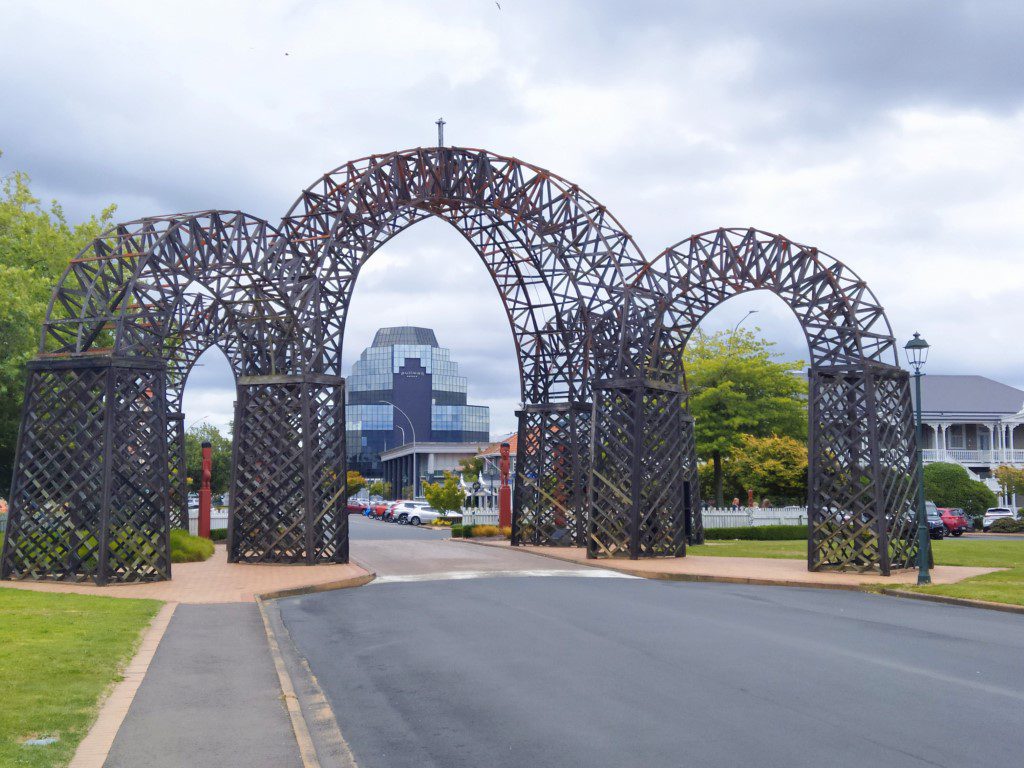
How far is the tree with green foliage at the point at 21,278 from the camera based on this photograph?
89.7ft

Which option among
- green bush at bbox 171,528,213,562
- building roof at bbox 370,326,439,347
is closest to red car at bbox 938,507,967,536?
green bush at bbox 171,528,213,562

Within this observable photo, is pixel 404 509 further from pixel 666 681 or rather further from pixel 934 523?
pixel 666 681

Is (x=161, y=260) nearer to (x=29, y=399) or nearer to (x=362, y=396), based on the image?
(x=29, y=399)

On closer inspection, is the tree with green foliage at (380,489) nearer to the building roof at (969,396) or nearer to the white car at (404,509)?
the white car at (404,509)

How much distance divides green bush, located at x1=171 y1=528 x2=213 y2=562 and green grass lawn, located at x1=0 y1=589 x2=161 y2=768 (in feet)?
29.4

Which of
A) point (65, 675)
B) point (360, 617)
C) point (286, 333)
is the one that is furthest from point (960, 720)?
point (286, 333)

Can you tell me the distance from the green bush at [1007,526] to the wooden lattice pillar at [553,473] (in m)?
33.4

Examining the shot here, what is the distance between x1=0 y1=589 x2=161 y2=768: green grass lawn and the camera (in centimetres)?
711

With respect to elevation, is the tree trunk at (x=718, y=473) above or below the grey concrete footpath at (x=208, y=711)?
above

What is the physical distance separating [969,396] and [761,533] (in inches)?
1628

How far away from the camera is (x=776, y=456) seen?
48250 mm

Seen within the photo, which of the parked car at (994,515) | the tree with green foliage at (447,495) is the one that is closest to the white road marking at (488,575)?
the tree with green foliage at (447,495)

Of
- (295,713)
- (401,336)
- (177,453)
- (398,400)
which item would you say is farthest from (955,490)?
(401,336)

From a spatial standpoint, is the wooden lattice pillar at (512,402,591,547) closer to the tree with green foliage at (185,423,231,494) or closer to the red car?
the red car
